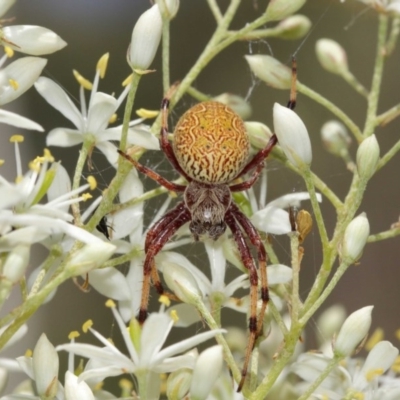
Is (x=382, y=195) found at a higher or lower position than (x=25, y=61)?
lower

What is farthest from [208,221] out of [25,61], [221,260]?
[25,61]

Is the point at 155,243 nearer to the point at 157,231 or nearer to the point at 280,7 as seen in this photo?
the point at 157,231

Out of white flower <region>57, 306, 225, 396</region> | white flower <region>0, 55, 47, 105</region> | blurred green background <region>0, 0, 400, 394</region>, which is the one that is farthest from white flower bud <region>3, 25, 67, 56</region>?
blurred green background <region>0, 0, 400, 394</region>

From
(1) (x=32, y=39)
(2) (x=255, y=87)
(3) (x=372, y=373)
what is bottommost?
(2) (x=255, y=87)

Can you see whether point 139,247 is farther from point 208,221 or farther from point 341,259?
point 341,259

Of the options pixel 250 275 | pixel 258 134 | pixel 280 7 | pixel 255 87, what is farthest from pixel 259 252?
pixel 255 87

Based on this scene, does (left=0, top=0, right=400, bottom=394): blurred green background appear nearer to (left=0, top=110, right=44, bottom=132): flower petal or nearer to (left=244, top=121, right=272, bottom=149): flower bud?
(left=244, top=121, right=272, bottom=149): flower bud

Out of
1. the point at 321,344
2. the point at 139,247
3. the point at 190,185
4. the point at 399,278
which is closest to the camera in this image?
the point at 139,247
